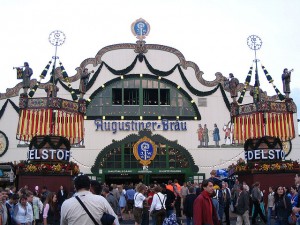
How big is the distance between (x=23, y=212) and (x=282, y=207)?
7279 millimetres

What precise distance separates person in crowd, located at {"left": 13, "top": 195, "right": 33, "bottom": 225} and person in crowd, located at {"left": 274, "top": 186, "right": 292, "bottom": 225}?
7.07 meters

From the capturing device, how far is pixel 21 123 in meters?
24.8

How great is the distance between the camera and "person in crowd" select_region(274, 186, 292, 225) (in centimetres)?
1295

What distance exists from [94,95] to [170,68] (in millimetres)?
6658

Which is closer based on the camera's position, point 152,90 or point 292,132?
point 292,132

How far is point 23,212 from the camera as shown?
11250 millimetres

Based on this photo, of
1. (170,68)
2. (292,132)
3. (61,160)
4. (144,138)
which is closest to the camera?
(61,160)

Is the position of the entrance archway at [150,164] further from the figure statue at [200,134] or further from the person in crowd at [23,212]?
the person in crowd at [23,212]

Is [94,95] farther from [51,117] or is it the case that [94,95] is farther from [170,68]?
[51,117]

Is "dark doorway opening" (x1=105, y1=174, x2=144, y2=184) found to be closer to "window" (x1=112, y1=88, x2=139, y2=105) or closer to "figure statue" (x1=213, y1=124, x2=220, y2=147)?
"window" (x1=112, y1=88, x2=139, y2=105)

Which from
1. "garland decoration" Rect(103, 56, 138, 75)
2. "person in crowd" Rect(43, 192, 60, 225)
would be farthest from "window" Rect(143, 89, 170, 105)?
"person in crowd" Rect(43, 192, 60, 225)

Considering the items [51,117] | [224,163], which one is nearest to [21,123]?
[51,117]

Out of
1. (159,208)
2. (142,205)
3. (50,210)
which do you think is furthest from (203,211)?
(50,210)

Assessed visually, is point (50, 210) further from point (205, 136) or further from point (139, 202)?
point (205, 136)
